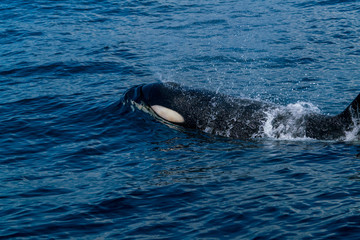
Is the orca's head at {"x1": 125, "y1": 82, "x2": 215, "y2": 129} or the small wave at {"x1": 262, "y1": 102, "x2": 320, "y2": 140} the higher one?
the orca's head at {"x1": 125, "y1": 82, "x2": 215, "y2": 129}

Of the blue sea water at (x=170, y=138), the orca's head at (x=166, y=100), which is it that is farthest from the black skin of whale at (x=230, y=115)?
the blue sea water at (x=170, y=138)

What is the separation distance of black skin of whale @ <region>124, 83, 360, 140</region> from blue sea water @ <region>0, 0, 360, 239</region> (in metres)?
0.36

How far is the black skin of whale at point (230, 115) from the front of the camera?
38.5 ft

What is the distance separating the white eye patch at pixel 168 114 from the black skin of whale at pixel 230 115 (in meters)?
0.08

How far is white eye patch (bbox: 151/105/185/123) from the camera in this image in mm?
13500

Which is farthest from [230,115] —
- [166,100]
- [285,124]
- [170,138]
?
[166,100]

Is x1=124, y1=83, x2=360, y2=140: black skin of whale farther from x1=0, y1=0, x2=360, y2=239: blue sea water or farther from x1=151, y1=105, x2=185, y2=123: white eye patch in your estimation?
x1=0, y1=0, x2=360, y2=239: blue sea water

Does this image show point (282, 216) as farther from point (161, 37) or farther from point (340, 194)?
point (161, 37)

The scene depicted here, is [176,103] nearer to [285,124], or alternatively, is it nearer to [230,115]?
[230,115]

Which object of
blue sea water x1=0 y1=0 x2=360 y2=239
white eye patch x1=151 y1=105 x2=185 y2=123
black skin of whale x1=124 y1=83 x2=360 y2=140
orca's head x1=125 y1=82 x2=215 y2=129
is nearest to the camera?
blue sea water x1=0 y1=0 x2=360 y2=239

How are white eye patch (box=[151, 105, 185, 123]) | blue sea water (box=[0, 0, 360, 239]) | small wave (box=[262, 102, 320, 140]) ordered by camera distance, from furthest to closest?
white eye patch (box=[151, 105, 185, 123]), small wave (box=[262, 102, 320, 140]), blue sea water (box=[0, 0, 360, 239])

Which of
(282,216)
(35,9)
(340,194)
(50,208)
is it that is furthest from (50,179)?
(35,9)

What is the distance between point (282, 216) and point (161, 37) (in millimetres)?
17421

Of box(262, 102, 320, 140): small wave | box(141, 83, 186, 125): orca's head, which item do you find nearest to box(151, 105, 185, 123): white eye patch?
box(141, 83, 186, 125): orca's head
